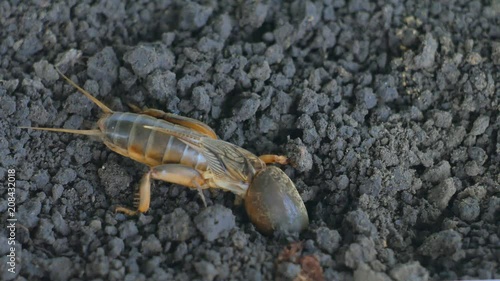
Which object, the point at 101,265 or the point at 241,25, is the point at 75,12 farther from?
the point at 101,265

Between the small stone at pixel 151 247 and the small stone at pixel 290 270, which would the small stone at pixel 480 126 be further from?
the small stone at pixel 151 247

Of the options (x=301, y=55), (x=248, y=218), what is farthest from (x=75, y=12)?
(x=248, y=218)

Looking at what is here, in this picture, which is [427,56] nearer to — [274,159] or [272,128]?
[272,128]

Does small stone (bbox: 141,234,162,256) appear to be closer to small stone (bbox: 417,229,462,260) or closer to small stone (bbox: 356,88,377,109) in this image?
small stone (bbox: 417,229,462,260)

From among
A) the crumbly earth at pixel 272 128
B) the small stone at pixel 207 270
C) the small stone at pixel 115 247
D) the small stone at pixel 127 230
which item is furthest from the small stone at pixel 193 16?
the small stone at pixel 207 270

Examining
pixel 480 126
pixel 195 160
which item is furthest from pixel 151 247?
pixel 480 126

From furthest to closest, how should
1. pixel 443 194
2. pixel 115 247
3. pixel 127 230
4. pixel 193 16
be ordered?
pixel 193 16 → pixel 443 194 → pixel 127 230 → pixel 115 247

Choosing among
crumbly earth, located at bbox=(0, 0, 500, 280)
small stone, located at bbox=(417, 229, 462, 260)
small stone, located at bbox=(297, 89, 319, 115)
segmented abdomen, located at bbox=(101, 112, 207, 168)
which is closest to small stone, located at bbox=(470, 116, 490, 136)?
crumbly earth, located at bbox=(0, 0, 500, 280)
